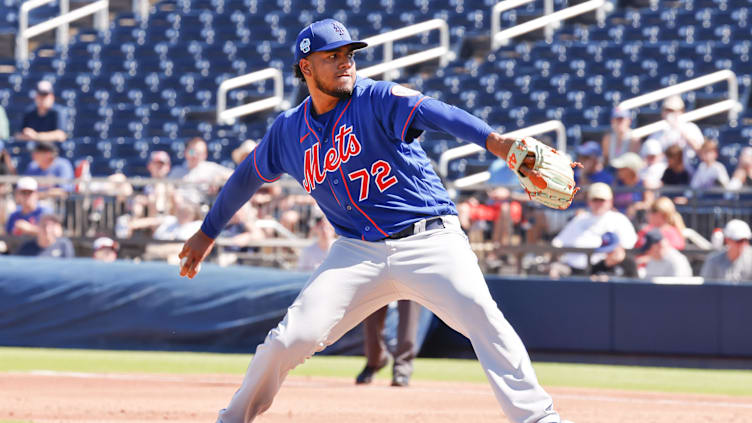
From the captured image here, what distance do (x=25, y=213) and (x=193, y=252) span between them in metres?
7.46

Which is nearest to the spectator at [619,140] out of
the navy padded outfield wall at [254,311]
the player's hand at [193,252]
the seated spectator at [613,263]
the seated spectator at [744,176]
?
the seated spectator at [744,176]

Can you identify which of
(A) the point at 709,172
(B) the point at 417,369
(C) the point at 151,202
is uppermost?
(A) the point at 709,172

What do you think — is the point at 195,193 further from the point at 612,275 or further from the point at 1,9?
the point at 1,9

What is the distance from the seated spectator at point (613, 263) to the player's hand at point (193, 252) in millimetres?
5996

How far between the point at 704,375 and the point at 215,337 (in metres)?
4.19

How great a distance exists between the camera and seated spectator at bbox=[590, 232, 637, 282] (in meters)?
10.5

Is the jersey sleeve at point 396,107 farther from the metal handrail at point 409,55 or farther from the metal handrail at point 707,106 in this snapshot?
the metal handrail at point 409,55

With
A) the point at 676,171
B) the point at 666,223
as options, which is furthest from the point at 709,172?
the point at 666,223

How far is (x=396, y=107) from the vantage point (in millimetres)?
4426

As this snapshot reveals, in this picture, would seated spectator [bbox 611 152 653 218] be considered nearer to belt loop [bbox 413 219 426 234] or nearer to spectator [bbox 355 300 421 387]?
spectator [bbox 355 300 421 387]

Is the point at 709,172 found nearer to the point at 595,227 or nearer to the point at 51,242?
the point at 595,227

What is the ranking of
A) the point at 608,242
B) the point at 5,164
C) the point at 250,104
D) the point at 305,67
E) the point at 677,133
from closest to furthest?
the point at 305,67, the point at 608,242, the point at 677,133, the point at 5,164, the point at 250,104

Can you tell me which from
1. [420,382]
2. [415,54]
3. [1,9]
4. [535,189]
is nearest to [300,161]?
[535,189]

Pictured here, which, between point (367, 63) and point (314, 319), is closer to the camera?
point (314, 319)
